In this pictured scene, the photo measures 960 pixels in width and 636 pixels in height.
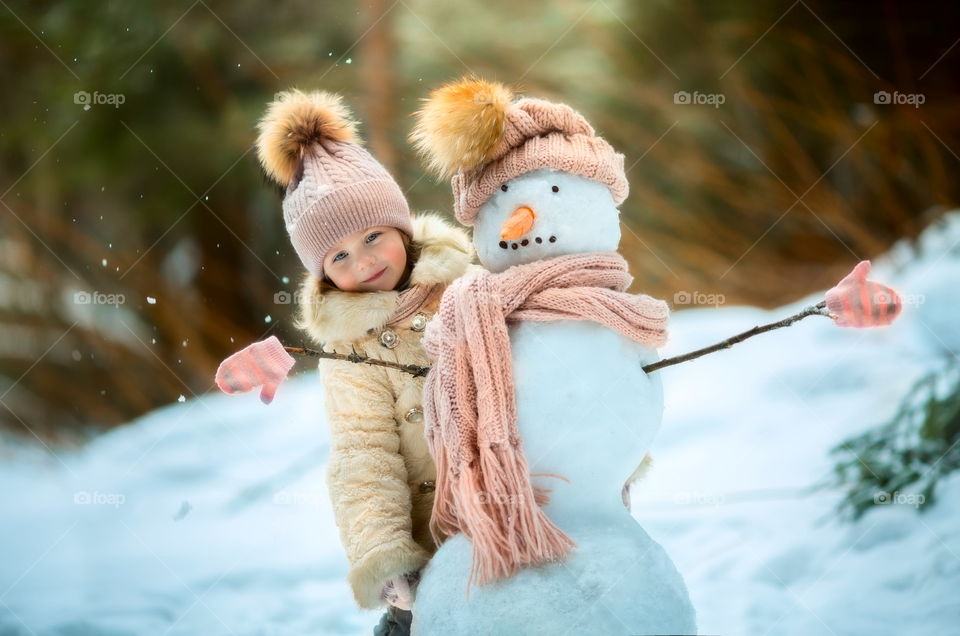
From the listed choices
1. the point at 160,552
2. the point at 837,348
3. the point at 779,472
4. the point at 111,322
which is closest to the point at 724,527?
the point at 779,472

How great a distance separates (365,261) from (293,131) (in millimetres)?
201

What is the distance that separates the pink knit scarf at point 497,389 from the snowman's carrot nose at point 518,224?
0.13 feet

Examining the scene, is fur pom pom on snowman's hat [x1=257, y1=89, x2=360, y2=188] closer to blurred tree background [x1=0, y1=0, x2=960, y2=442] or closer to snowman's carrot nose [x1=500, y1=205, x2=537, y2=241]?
snowman's carrot nose [x1=500, y1=205, x2=537, y2=241]

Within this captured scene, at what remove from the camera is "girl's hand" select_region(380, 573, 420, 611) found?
1.10 m

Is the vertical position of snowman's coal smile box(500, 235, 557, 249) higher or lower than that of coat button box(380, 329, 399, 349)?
higher

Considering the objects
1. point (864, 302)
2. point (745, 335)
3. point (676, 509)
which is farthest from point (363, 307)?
point (676, 509)

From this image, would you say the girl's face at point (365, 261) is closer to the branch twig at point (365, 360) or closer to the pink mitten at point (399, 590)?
the branch twig at point (365, 360)

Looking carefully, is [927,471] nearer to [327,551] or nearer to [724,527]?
[724,527]

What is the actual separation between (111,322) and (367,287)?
4.16 ft

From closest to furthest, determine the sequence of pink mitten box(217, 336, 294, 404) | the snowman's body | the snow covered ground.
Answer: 1. the snowman's body
2. pink mitten box(217, 336, 294, 404)
3. the snow covered ground

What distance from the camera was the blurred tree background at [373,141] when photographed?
2.05 metres

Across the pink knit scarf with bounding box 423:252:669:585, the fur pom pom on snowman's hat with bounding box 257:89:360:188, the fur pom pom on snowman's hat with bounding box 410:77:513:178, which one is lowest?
the pink knit scarf with bounding box 423:252:669:585

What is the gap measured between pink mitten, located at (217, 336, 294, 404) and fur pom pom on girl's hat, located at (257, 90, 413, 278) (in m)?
0.18

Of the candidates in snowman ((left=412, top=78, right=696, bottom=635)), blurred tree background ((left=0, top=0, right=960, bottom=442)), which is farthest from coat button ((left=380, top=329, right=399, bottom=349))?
blurred tree background ((left=0, top=0, right=960, bottom=442))
